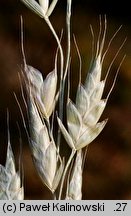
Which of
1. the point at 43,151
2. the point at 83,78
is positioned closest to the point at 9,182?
the point at 43,151

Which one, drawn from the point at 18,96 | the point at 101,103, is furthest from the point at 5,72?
the point at 101,103

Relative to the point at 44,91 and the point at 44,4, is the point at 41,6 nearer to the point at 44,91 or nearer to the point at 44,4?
the point at 44,4

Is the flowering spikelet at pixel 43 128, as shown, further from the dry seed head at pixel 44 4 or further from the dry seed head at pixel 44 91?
the dry seed head at pixel 44 4

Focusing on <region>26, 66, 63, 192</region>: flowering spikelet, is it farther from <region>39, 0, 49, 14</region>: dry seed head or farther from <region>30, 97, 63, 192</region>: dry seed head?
<region>39, 0, 49, 14</region>: dry seed head

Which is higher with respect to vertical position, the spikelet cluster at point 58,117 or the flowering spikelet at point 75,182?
the spikelet cluster at point 58,117

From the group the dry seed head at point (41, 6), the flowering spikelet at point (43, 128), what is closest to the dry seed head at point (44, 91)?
the flowering spikelet at point (43, 128)

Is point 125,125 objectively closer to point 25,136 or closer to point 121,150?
point 121,150
